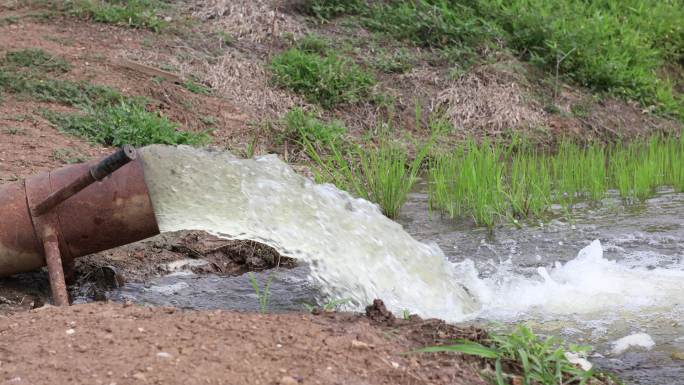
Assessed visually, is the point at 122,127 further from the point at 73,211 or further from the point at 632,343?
the point at 632,343

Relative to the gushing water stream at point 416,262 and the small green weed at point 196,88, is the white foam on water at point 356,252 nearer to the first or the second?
the gushing water stream at point 416,262

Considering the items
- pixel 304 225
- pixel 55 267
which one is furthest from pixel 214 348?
pixel 304 225

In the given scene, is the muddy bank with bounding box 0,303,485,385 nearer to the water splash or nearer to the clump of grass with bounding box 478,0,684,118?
the water splash

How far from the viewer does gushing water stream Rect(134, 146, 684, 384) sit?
3.67 metres

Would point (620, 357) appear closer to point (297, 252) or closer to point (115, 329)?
point (297, 252)

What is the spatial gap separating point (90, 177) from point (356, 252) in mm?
1369

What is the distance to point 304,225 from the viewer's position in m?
4.03

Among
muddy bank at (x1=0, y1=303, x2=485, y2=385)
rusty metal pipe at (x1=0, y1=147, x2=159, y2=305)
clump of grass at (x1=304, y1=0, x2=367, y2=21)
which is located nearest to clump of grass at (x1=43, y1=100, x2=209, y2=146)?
rusty metal pipe at (x1=0, y1=147, x2=159, y2=305)

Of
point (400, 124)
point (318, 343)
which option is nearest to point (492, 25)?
point (400, 124)

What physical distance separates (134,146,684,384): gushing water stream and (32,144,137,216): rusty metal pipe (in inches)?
13.4

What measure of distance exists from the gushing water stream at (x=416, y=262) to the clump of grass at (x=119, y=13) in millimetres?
4472

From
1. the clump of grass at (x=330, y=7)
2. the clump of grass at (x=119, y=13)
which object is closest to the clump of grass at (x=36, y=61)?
the clump of grass at (x=119, y=13)

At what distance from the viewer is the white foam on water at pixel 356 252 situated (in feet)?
12.3

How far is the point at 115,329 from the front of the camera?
8.94 feet
